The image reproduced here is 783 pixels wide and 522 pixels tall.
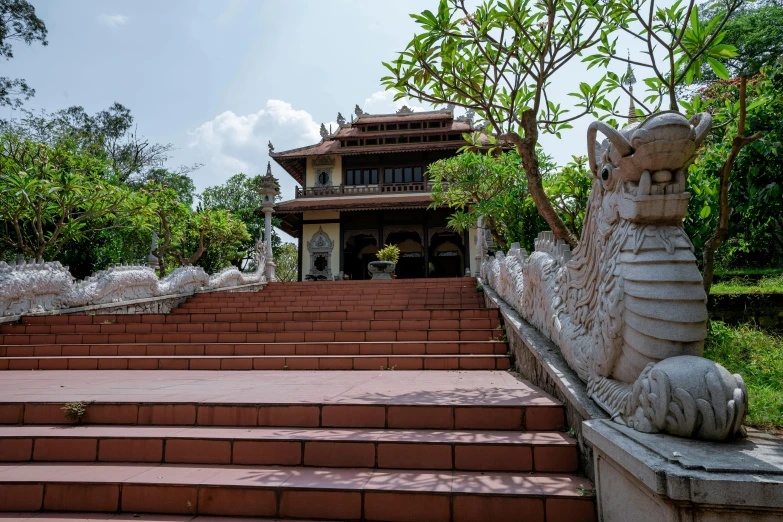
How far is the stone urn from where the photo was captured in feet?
47.1

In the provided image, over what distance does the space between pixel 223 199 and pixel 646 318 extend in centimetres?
2637

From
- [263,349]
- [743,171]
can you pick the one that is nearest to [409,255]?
[263,349]

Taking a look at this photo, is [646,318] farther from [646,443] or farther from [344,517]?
[344,517]

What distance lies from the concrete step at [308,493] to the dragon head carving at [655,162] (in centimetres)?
131

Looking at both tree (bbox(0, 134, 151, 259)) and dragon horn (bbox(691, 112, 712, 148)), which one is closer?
dragon horn (bbox(691, 112, 712, 148))

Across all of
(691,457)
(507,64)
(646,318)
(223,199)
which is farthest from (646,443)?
(223,199)

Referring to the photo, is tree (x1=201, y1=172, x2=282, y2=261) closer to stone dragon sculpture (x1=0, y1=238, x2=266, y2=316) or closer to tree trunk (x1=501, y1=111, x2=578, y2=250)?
stone dragon sculpture (x1=0, y1=238, x2=266, y2=316)

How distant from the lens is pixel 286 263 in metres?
28.2

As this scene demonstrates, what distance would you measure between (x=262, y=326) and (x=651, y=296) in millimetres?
5474

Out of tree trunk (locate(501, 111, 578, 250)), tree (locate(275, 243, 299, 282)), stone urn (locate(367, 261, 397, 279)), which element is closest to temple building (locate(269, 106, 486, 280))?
stone urn (locate(367, 261, 397, 279))

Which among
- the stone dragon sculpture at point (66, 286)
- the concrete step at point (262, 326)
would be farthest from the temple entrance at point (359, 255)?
the concrete step at point (262, 326)

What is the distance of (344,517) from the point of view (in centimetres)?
214

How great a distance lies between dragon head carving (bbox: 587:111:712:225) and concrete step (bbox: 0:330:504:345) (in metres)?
3.39

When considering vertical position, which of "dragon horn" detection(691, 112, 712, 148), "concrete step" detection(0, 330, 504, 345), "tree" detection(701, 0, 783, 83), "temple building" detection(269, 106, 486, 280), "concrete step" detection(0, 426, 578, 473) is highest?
"tree" detection(701, 0, 783, 83)
